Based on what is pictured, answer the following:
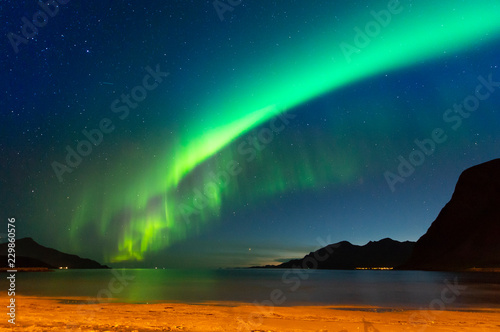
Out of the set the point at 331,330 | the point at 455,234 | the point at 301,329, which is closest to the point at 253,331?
the point at 301,329

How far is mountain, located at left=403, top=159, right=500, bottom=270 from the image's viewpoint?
175 metres

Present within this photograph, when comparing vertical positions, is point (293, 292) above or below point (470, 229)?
below

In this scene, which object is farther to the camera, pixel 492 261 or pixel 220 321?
pixel 492 261

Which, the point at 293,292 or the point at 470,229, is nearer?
the point at 293,292

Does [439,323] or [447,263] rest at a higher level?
[439,323]

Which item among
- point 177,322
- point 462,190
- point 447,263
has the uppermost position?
point 462,190

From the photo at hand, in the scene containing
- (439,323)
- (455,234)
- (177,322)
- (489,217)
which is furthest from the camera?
(455,234)

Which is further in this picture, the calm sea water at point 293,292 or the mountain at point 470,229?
the mountain at point 470,229

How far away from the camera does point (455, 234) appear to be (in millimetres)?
191875

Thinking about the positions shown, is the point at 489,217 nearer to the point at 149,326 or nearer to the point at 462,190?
the point at 462,190

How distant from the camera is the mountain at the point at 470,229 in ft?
575

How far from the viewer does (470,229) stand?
7352 inches

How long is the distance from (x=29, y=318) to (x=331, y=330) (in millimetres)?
13435

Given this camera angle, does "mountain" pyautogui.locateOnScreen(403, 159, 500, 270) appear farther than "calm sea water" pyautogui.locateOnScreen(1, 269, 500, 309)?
Yes
